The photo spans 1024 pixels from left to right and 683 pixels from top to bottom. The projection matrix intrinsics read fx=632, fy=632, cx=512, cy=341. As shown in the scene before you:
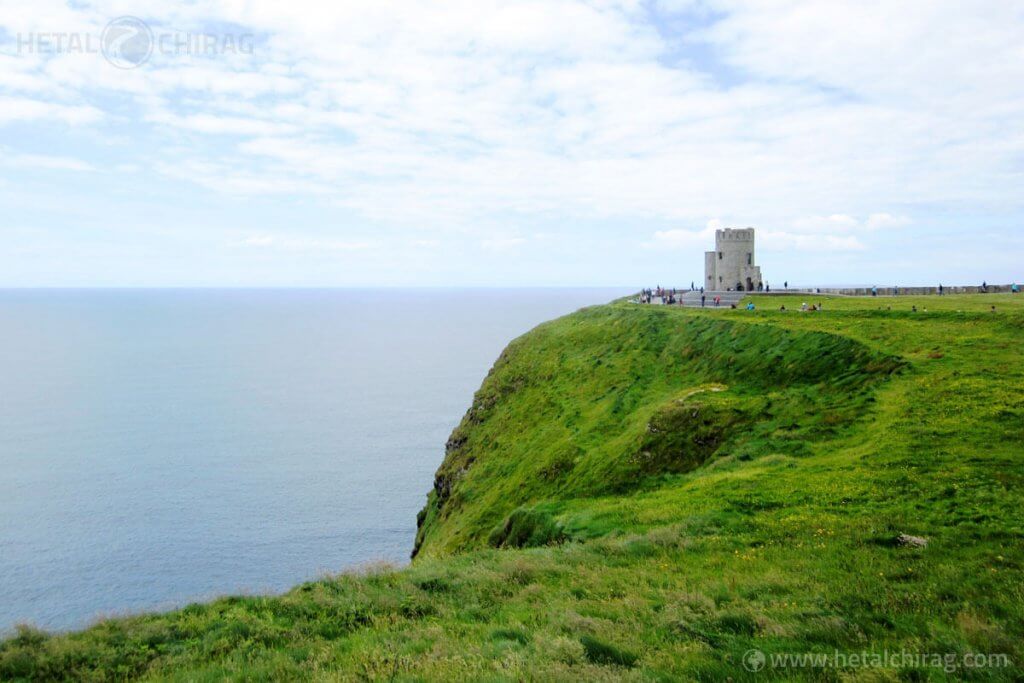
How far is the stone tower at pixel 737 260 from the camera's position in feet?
256

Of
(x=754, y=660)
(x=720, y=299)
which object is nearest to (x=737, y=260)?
(x=720, y=299)

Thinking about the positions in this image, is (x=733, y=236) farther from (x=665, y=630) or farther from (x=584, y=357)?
(x=665, y=630)

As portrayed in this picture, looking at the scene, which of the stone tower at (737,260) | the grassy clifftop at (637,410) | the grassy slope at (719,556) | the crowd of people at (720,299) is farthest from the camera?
the stone tower at (737,260)

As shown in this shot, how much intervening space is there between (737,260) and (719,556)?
6763 cm

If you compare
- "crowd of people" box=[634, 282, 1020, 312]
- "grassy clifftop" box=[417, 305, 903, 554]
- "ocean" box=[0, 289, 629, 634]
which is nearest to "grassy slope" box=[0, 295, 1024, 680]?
"grassy clifftop" box=[417, 305, 903, 554]

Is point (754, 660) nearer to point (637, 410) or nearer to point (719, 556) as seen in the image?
point (719, 556)

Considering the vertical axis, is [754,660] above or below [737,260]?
below

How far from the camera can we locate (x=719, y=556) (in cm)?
1670

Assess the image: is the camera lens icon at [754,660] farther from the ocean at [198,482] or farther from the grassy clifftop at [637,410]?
the grassy clifftop at [637,410]

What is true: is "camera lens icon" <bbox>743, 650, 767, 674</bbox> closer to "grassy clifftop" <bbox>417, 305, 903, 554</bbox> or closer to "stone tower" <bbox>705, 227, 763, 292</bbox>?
"grassy clifftop" <bbox>417, 305, 903, 554</bbox>

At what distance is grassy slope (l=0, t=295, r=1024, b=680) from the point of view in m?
11.4

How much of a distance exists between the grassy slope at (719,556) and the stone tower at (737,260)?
128ft

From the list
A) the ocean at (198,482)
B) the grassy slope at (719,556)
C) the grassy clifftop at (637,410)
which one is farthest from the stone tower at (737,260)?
the ocean at (198,482)

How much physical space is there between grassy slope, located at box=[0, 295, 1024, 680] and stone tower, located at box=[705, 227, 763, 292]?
39129 mm
